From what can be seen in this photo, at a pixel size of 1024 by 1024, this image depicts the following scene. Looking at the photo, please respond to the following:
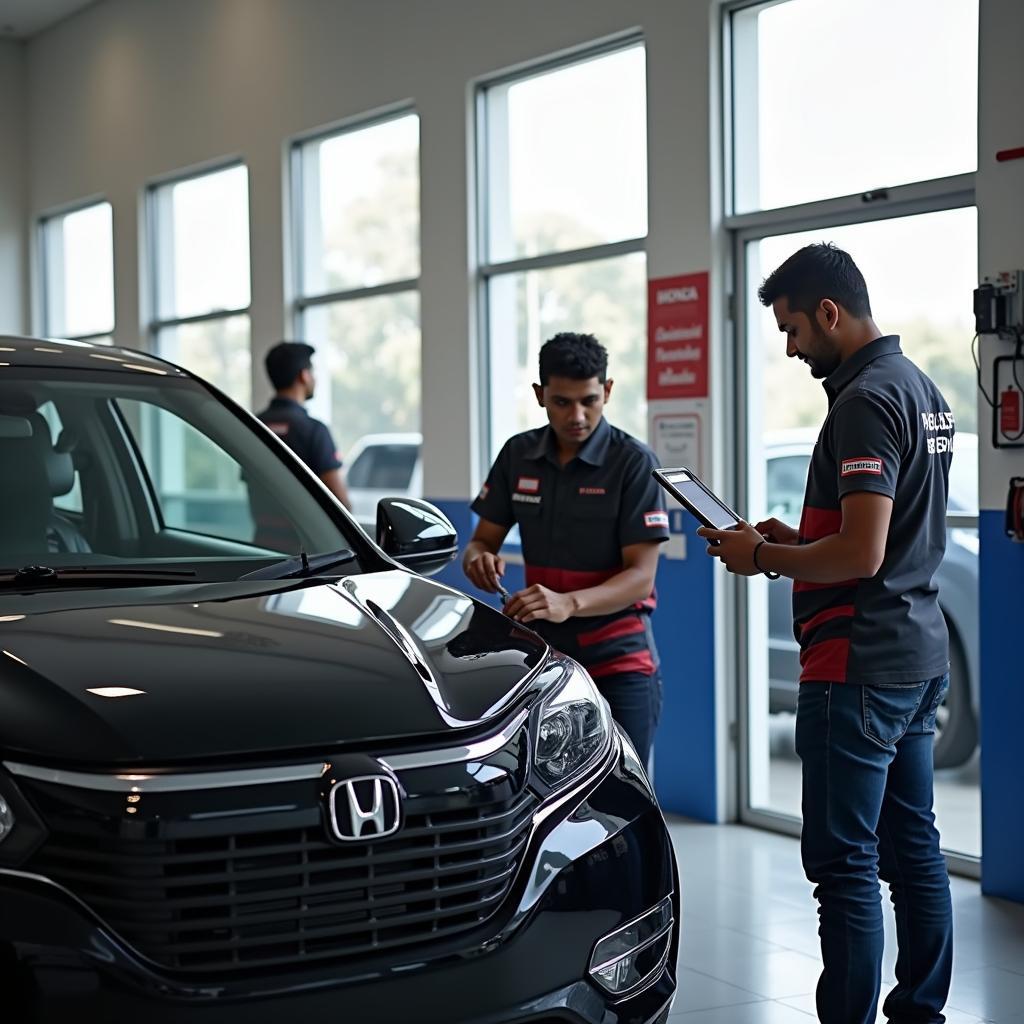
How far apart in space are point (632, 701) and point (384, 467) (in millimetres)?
4253

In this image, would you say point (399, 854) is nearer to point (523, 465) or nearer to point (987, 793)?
point (523, 465)

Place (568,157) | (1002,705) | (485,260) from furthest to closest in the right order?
1. (485,260)
2. (568,157)
3. (1002,705)

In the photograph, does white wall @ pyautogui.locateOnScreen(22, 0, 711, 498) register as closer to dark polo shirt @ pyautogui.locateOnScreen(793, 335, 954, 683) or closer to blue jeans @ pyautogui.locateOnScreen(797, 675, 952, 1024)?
A: dark polo shirt @ pyautogui.locateOnScreen(793, 335, 954, 683)

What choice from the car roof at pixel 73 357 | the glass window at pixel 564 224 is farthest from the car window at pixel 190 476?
the car roof at pixel 73 357

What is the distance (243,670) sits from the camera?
1943 millimetres

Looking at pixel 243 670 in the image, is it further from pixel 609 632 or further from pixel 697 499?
→ pixel 609 632

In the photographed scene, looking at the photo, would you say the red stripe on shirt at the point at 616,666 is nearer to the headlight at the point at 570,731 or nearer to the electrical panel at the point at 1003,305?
the headlight at the point at 570,731

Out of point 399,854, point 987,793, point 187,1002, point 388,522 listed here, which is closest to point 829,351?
point 388,522

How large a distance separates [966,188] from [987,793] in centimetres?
169

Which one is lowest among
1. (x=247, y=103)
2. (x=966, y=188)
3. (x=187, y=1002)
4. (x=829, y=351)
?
(x=187, y=1002)

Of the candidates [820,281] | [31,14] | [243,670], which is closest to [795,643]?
[820,281]

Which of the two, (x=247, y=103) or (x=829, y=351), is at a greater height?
(x=247, y=103)

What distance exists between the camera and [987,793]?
4113 millimetres

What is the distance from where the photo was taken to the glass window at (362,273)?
22.5ft
